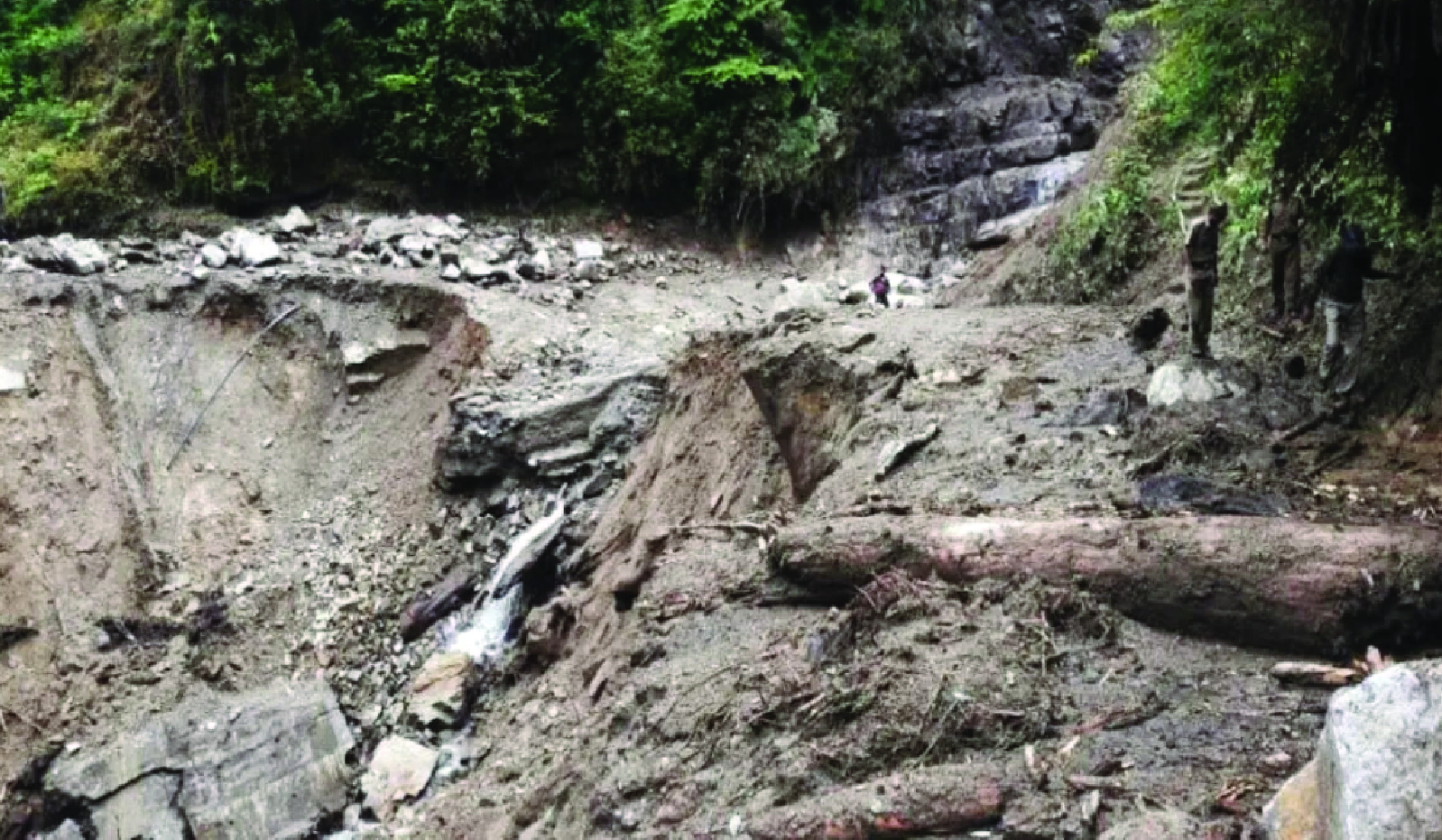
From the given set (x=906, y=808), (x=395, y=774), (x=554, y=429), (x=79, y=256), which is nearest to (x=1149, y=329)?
(x=906, y=808)

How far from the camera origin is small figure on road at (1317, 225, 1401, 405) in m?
7.20

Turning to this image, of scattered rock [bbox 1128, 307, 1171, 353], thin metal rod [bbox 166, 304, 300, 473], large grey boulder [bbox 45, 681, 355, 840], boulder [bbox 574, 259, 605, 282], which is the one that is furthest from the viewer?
boulder [bbox 574, 259, 605, 282]

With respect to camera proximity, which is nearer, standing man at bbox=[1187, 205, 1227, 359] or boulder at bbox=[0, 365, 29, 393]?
standing man at bbox=[1187, 205, 1227, 359]

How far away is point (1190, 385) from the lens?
7785mm

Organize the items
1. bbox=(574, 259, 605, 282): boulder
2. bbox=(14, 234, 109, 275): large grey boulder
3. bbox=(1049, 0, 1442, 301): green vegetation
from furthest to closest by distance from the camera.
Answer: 1. bbox=(574, 259, 605, 282): boulder
2. bbox=(14, 234, 109, 275): large grey boulder
3. bbox=(1049, 0, 1442, 301): green vegetation

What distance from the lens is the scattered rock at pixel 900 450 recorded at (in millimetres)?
7945

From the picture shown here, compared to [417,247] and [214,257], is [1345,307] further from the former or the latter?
[214,257]

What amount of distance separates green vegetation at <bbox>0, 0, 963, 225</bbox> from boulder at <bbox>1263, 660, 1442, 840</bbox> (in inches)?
652

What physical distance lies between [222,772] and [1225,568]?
9.48m

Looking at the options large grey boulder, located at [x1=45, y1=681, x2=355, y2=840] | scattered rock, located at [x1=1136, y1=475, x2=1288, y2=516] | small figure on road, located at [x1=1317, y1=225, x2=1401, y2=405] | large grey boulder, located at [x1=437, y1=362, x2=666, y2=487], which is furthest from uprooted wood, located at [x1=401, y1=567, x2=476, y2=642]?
small figure on road, located at [x1=1317, y1=225, x2=1401, y2=405]

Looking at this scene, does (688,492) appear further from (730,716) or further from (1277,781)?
(1277,781)

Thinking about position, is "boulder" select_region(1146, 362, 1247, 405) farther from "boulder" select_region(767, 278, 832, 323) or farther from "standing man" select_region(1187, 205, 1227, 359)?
"boulder" select_region(767, 278, 832, 323)

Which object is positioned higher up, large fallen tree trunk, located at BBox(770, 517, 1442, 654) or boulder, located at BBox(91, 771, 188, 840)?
large fallen tree trunk, located at BBox(770, 517, 1442, 654)

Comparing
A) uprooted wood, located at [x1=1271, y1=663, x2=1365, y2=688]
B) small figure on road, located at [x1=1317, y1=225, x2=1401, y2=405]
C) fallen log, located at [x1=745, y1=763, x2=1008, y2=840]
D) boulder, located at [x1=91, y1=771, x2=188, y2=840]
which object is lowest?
boulder, located at [x1=91, y1=771, x2=188, y2=840]
